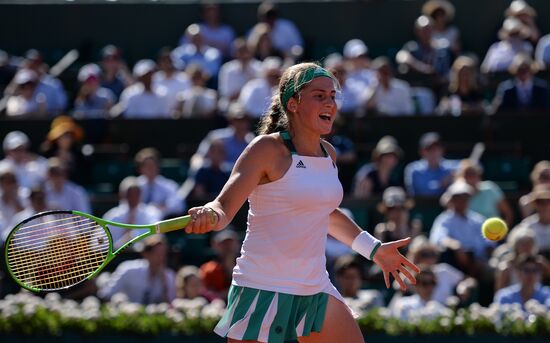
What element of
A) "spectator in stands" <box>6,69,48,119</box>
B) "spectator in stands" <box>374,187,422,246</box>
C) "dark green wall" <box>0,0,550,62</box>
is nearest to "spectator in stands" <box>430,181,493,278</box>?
"spectator in stands" <box>374,187,422,246</box>

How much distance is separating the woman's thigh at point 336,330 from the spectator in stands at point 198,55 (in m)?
8.44

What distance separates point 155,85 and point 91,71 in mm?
857

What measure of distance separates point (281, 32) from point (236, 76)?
1207mm

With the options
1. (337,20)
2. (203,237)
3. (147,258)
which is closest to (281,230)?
(147,258)

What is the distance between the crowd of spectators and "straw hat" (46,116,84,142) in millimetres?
23

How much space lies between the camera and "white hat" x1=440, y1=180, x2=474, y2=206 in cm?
945

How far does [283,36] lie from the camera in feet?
43.7

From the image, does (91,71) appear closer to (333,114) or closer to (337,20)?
(337,20)

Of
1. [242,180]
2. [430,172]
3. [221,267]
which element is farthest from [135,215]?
[242,180]

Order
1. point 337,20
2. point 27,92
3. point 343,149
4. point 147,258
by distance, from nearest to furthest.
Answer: point 147,258 < point 343,149 < point 27,92 < point 337,20

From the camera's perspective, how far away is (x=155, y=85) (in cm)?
1253

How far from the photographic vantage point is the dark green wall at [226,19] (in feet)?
44.7

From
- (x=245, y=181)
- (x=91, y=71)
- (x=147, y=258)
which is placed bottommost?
(x=147, y=258)

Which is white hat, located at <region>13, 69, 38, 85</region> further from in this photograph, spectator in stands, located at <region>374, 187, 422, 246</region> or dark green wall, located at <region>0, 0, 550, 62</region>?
spectator in stands, located at <region>374, 187, 422, 246</region>
